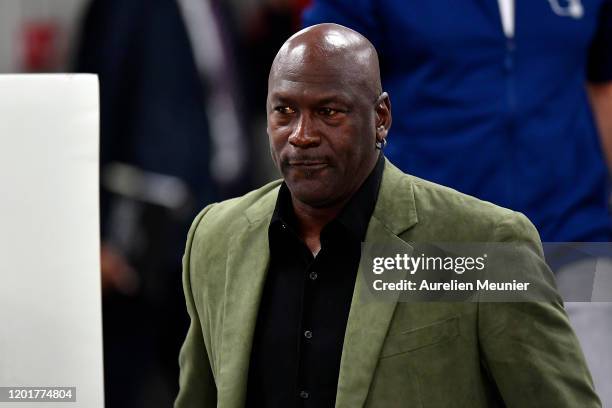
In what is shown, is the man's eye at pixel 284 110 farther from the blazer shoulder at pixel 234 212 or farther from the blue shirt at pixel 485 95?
the blue shirt at pixel 485 95

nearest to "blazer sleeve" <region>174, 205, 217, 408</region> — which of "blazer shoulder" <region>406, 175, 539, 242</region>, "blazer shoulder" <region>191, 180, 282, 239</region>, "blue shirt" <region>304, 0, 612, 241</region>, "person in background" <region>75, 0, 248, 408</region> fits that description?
"blazer shoulder" <region>191, 180, 282, 239</region>

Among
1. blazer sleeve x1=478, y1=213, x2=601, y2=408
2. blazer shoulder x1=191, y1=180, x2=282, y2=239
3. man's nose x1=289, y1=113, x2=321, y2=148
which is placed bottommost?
blazer sleeve x1=478, y1=213, x2=601, y2=408

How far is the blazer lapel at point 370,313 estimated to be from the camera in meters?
2.21

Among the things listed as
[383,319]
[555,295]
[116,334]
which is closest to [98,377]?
[383,319]

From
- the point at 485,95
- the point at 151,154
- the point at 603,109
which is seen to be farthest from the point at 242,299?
the point at 151,154

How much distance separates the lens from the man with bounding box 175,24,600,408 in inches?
88.0

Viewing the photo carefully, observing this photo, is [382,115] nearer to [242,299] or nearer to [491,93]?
[242,299]

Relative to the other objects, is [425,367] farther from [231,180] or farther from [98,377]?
[231,180]

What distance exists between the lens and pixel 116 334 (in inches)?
155

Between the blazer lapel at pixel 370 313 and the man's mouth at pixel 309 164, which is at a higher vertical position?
the man's mouth at pixel 309 164

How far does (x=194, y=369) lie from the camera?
99.7 inches

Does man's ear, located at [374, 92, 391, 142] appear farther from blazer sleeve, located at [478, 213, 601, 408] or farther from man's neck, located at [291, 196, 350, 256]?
blazer sleeve, located at [478, 213, 601, 408]

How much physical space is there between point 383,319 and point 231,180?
1768 mm

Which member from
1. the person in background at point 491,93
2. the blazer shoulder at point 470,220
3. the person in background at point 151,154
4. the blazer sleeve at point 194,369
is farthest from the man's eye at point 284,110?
the person in background at point 151,154
